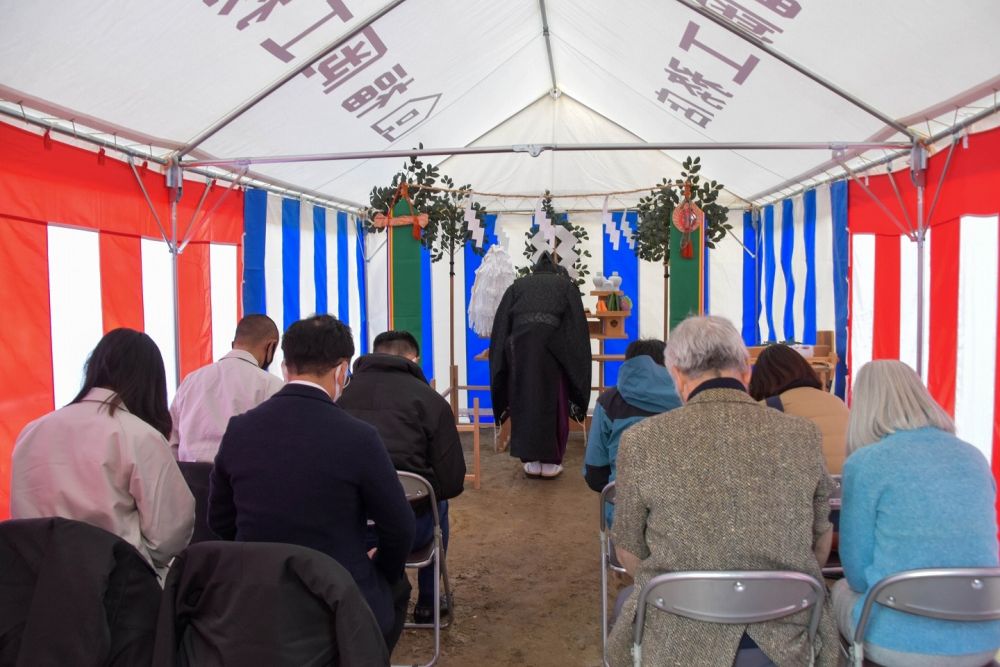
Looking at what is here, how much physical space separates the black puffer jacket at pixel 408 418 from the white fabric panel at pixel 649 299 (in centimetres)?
480

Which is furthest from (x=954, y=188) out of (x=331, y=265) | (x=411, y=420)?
(x=331, y=265)

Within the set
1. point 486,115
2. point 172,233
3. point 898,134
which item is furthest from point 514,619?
point 486,115

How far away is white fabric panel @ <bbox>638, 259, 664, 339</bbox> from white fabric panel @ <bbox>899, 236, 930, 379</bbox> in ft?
8.58

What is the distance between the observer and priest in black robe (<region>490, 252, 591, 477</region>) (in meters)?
4.49

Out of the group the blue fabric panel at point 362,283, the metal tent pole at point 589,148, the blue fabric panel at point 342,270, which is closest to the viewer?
the metal tent pole at point 589,148

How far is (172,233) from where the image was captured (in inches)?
162

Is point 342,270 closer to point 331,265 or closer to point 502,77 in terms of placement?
point 331,265

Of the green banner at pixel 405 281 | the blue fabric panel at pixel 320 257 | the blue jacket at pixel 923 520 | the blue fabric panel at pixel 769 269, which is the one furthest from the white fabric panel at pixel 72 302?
the blue fabric panel at pixel 769 269

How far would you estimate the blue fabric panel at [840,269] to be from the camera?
4930 millimetres

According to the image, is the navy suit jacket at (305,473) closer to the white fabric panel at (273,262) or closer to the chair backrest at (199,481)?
the chair backrest at (199,481)

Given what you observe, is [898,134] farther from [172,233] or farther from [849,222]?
[172,233]

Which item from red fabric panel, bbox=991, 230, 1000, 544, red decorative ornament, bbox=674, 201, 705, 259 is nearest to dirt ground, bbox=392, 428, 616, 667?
red decorative ornament, bbox=674, 201, 705, 259

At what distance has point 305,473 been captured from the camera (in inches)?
58.9

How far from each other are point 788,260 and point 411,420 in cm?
458
